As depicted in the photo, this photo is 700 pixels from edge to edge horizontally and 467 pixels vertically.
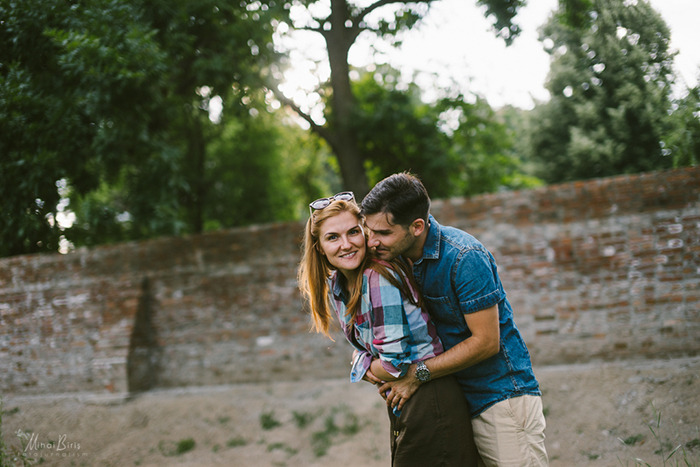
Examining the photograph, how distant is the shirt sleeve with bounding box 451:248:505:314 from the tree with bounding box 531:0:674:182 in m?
4.51

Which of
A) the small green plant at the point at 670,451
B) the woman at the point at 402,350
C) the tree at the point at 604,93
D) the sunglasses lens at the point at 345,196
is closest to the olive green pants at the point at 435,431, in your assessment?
the woman at the point at 402,350

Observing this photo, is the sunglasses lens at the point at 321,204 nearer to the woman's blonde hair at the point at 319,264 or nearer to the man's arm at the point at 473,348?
the woman's blonde hair at the point at 319,264

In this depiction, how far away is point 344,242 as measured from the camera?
7.82 ft

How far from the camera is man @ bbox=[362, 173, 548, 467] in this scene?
2125 millimetres

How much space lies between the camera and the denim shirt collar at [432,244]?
222 cm

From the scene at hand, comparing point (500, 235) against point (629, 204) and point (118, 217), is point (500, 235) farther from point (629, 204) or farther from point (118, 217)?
point (118, 217)

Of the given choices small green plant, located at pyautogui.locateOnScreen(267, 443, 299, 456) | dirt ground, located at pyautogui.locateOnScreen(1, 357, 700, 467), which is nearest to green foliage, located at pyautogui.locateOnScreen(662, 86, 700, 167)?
dirt ground, located at pyautogui.locateOnScreen(1, 357, 700, 467)

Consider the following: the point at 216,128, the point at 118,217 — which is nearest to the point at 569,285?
Answer: the point at 118,217

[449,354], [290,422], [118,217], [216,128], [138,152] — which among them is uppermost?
[216,128]

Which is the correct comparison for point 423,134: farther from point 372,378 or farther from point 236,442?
point 372,378

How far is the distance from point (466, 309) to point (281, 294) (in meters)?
4.21

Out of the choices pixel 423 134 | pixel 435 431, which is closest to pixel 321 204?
pixel 435 431

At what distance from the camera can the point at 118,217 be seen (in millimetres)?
7695

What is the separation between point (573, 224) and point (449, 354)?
3.82 metres
